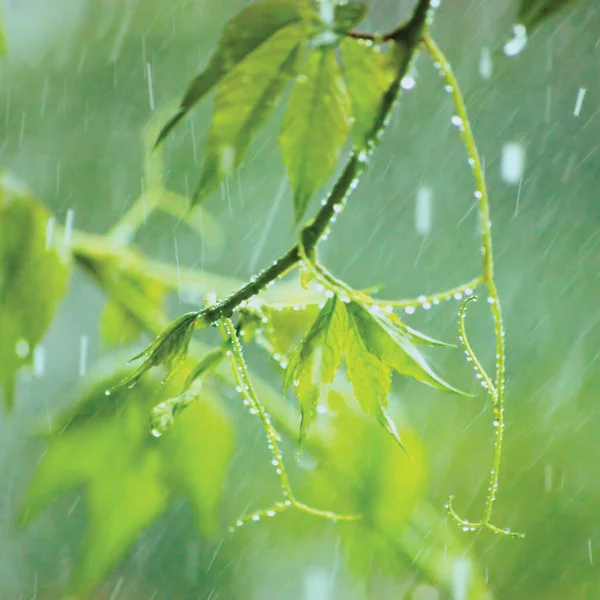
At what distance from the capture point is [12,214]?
0.33 meters

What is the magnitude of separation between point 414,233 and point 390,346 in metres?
0.79

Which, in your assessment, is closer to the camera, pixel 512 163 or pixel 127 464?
pixel 127 464

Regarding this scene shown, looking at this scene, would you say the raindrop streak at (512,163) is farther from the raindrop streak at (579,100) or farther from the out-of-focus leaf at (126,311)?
the out-of-focus leaf at (126,311)

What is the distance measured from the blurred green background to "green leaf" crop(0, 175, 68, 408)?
47cm

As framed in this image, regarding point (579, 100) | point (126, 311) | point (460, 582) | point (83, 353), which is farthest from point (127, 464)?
point (579, 100)

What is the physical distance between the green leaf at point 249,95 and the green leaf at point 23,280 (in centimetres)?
21

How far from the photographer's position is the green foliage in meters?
0.18

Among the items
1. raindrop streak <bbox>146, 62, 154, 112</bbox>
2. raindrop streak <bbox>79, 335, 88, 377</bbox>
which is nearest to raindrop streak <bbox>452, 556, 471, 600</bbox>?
raindrop streak <bbox>79, 335, 88, 377</bbox>

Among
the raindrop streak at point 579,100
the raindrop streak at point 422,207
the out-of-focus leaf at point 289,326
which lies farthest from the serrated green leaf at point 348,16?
the raindrop streak at point 579,100

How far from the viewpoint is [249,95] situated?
0.15 m

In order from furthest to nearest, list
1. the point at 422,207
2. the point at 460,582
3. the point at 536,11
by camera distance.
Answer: the point at 422,207 → the point at 460,582 → the point at 536,11

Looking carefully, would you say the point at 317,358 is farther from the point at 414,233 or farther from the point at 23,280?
the point at 414,233

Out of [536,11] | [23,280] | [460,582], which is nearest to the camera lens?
[536,11]

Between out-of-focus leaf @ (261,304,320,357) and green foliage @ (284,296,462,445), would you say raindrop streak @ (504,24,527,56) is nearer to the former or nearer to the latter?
green foliage @ (284,296,462,445)
